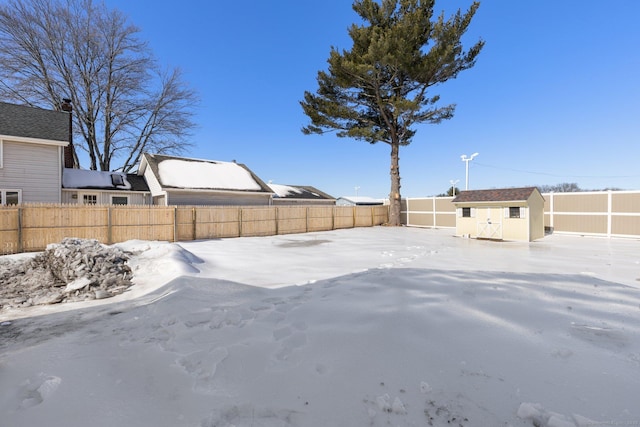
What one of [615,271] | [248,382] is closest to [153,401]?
[248,382]

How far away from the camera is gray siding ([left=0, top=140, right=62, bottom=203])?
11922 millimetres

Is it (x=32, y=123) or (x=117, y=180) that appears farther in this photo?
(x=117, y=180)

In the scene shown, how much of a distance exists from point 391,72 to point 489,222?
1058 cm

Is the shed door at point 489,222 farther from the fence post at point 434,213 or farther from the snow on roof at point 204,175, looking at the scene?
the snow on roof at point 204,175

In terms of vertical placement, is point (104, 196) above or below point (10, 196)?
above

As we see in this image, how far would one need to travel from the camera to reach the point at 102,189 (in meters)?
15.3

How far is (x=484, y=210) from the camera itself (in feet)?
44.9

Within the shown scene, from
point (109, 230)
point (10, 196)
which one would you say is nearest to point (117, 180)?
point (10, 196)

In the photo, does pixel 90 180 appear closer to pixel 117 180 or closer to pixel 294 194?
pixel 117 180

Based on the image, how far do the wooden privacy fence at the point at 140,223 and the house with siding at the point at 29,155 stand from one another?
5.12 m

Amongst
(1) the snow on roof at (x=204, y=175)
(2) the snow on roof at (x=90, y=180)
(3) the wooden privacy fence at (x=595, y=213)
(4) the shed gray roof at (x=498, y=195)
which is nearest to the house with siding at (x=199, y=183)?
(1) the snow on roof at (x=204, y=175)

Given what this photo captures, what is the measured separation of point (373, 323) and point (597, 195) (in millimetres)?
16228

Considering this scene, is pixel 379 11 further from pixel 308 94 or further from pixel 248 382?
pixel 248 382

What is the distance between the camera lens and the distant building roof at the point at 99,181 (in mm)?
14891
